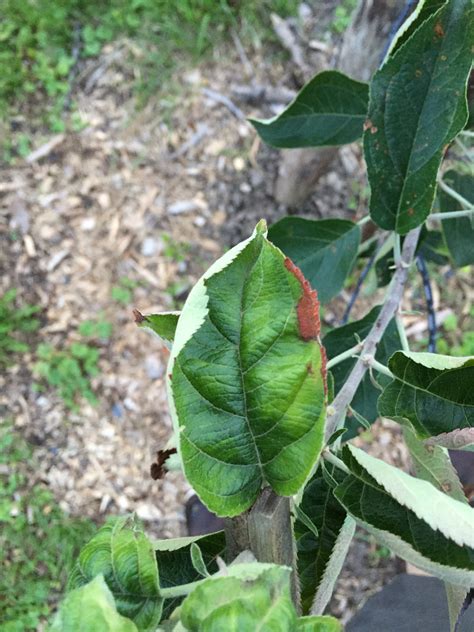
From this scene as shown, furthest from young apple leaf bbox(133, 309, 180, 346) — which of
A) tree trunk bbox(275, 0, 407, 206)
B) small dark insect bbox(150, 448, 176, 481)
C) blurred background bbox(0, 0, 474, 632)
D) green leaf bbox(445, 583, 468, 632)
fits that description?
blurred background bbox(0, 0, 474, 632)

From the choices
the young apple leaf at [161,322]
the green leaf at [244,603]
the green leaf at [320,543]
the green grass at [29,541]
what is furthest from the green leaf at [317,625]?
the green grass at [29,541]

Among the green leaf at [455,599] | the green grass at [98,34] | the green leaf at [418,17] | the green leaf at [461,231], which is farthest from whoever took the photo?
the green grass at [98,34]

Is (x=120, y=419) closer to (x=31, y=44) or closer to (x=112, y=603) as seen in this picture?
(x=31, y=44)

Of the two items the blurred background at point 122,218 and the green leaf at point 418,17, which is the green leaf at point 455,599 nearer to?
the green leaf at point 418,17

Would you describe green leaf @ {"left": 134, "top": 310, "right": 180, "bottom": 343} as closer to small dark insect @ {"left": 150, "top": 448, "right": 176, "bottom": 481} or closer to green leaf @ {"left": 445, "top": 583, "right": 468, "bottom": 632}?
small dark insect @ {"left": 150, "top": 448, "right": 176, "bottom": 481}

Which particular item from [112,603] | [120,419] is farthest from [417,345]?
[112,603]
